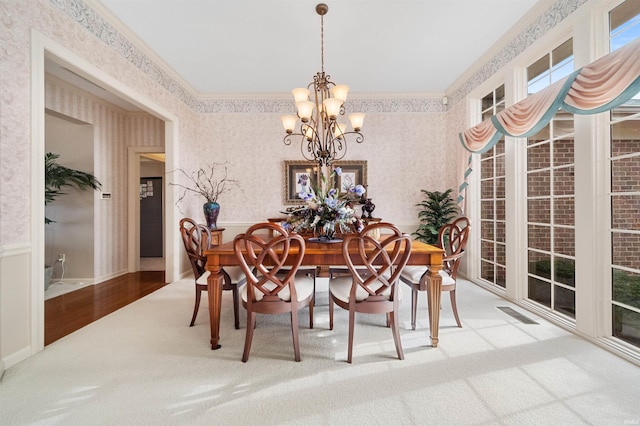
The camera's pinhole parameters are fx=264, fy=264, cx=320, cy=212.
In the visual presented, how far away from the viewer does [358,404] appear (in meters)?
1.45

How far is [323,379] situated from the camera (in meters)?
1.67

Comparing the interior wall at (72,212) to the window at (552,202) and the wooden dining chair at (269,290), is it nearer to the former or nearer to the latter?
the wooden dining chair at (269,290)

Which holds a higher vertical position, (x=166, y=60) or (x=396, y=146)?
(x=166, y=60)

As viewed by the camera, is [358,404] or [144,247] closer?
[358,404]

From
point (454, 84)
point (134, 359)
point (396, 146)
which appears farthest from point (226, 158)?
point (454, 84)

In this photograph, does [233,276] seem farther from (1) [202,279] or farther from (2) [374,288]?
(2) [374,288]

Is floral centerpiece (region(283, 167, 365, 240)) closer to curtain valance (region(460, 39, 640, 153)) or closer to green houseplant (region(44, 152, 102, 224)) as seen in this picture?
curtain valance (region(460, 39, 640, 153))

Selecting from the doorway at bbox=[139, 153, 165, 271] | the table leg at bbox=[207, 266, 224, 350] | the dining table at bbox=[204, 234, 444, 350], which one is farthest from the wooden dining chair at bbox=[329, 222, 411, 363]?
the doorway at bbox=[139, 153, 165, 271]

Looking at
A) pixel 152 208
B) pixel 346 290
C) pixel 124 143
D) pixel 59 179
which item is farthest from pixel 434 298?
pixel 152 208

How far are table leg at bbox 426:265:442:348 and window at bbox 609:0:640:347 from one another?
4.42 ft

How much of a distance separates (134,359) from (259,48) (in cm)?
336

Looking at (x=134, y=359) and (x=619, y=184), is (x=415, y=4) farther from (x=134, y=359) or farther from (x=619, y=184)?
(x=134, y=359)

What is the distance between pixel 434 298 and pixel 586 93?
6.09 ft

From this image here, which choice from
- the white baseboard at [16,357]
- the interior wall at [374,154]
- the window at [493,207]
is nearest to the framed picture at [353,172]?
the interior wall at [374,154]
